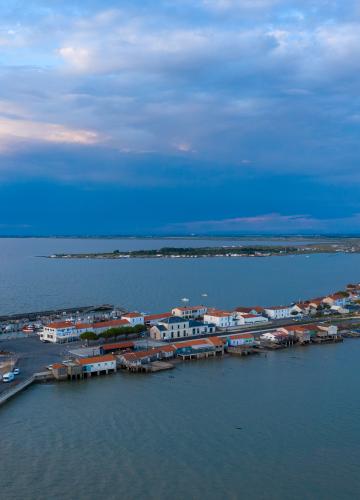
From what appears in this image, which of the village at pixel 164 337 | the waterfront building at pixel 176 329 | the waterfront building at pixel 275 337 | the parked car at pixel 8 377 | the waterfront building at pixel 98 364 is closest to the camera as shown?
the parked car at pixel 8 377

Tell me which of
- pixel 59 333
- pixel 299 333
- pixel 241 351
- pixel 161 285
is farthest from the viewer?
pixel 161 285

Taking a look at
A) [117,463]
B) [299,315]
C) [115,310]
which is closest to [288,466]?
[117,463]

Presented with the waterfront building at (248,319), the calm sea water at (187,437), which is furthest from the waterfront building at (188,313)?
the calm sea water at (187,437)

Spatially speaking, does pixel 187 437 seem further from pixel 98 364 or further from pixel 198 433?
pixel 98 364

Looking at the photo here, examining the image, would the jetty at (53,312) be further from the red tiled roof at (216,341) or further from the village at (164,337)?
the red tiled roof at (216,341)

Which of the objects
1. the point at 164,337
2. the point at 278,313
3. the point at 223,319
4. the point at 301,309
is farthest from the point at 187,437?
the point at 301,309

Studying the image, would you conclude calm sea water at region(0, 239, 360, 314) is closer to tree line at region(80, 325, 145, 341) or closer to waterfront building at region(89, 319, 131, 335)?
waterfront building at region(89, 319, 131, 335)

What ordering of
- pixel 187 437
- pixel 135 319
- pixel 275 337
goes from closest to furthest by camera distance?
1. pixel 187 437
2. pixel 275 337
3. pixel 135 319

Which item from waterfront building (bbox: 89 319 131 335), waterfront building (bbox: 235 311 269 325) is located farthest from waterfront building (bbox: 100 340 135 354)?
waterfront building (bbox: 235 311 269 325)
